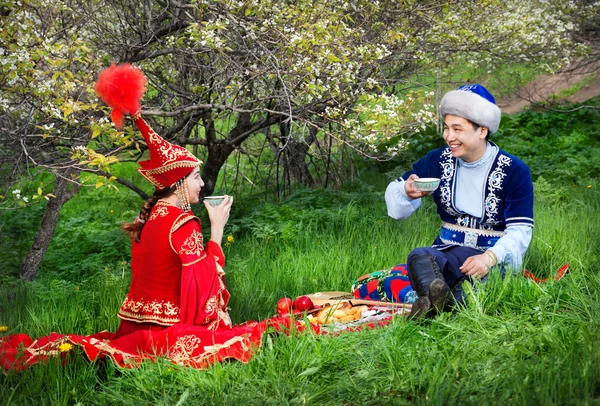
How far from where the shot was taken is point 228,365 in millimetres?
3732

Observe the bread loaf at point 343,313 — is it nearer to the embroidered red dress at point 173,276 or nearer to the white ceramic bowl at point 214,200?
the embroidered red dress at point 173,276

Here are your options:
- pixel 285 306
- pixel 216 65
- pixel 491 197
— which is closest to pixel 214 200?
pixel 285 306

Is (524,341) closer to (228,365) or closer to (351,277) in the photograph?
(228,365)

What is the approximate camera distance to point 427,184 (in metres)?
4.30

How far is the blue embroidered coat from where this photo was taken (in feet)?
14.7

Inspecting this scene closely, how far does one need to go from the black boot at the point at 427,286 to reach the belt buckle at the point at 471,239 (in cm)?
39

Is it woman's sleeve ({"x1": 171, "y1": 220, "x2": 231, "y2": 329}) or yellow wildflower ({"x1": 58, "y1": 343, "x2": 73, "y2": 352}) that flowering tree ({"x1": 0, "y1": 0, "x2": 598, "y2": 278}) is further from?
yellow wildflower ({"x1": 58, "y1": 343, "x2": 73, "y2": 352})

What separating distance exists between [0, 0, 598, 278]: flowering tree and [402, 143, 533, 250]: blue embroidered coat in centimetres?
113

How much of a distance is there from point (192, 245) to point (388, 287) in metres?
1.53

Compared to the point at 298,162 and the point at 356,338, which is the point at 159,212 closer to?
the point at 356,338

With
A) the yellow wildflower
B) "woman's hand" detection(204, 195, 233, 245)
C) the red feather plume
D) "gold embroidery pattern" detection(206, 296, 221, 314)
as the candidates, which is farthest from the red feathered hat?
the yellow wildflower

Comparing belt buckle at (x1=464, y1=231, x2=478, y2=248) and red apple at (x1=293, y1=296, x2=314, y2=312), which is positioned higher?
belt buckle at (x1=464, y1=231, x2=478, y2=248)

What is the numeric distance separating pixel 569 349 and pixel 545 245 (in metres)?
2.33

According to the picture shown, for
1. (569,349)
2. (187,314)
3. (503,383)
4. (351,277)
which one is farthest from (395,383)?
(351,277)
